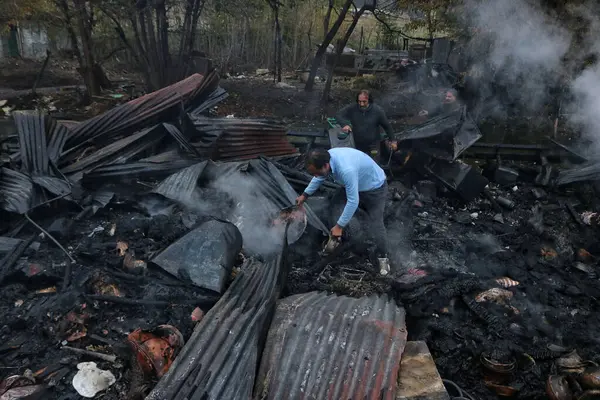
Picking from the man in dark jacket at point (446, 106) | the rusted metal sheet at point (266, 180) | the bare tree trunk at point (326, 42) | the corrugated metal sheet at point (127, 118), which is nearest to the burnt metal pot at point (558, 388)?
the rusted metal sheet at point (266, 180)

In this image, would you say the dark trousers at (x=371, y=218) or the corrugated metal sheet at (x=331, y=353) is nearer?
the corrugated metal sheet at (x=331, y=353)

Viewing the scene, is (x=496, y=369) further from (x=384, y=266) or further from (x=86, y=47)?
(x=86, y=47)

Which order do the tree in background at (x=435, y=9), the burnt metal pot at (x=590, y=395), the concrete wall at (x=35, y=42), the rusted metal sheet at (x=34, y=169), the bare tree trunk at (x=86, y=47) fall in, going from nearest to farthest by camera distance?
the burnt metal pot at (x=590, y=395) → the rusted metal sheet at (x=34, y=169) → the tree in background at (x=435, y=9) → the bare tree trunk at (x=86, y=47) → the concrete wall at (x=35, y=42)

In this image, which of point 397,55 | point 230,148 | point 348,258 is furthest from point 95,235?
point 397,55

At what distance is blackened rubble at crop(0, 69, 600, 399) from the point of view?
3.54 m

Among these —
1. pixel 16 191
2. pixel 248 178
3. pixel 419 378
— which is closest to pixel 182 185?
pixel 248 178

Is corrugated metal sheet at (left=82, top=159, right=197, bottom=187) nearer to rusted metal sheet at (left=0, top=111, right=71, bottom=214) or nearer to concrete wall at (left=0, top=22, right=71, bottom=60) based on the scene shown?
rusted metal sheet at (left=0, top=111, right=71, bottom=214)

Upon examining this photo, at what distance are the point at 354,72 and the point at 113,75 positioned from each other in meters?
8.71

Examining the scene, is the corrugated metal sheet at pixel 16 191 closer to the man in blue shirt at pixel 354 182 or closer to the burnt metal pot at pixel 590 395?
the man in blue shirt at pixel 354 182

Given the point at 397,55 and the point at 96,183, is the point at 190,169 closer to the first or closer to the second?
the point at 96,183

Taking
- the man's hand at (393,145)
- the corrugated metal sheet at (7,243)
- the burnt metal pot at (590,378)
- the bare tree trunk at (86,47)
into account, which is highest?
the bare tree trunk at (86,47)

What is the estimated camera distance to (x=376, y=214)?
17.8 feet

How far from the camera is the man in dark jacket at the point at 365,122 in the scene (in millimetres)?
6914

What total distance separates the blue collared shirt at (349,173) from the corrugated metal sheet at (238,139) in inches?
96.0
